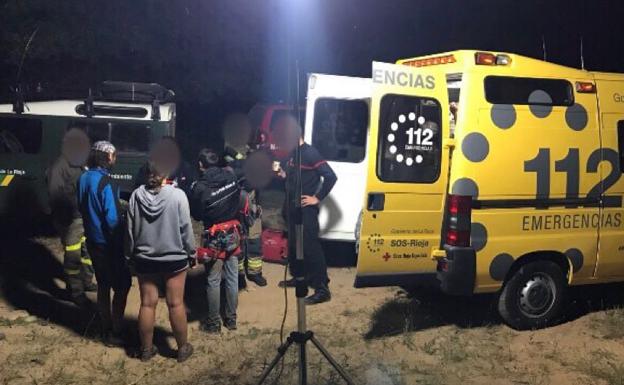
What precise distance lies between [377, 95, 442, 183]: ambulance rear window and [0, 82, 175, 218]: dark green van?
4368 mm

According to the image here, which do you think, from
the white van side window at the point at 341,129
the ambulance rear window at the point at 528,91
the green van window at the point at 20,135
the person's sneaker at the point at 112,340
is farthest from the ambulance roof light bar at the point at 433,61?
the green van window at the point at 20,135

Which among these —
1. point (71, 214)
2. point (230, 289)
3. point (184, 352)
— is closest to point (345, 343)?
point (230, 289)

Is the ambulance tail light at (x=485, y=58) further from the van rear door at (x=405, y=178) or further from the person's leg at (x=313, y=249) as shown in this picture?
the person's leg at (x=313, y=249)

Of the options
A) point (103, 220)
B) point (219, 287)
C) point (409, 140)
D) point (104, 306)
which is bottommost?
point (104, 306)

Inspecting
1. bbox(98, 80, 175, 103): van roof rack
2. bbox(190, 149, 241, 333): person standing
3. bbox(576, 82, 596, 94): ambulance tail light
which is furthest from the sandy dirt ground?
bbox(98, 80, 175, 103): van roof rack

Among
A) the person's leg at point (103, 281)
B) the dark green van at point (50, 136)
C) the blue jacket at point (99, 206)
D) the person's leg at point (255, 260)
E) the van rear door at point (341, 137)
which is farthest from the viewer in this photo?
the dark green van at point (50, 136)

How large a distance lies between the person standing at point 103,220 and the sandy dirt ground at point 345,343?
26.9 inches

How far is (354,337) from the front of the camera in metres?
5.37

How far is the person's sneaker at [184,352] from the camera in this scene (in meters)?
4.79

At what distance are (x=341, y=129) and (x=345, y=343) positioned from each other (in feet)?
10.0

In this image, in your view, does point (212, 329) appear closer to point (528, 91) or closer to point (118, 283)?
point (118, 283)

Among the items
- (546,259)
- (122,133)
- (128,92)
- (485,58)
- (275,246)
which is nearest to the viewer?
(485,58)

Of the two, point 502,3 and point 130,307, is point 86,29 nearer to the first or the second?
point 130,307

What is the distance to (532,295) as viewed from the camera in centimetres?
546
